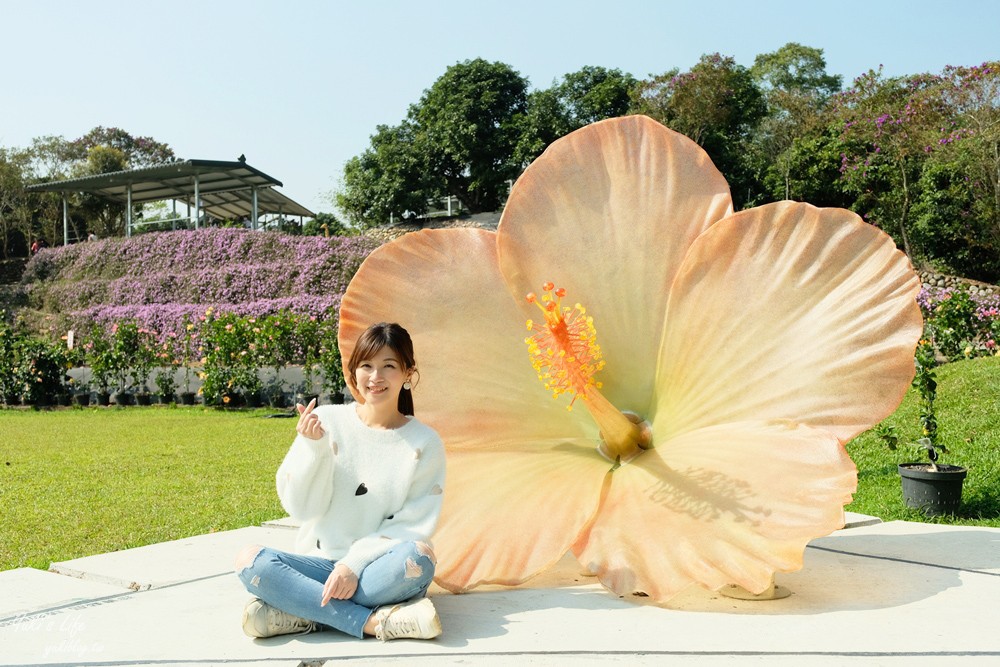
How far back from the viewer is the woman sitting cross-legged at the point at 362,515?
1.85 m

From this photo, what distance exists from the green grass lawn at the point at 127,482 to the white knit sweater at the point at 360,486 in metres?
1.67

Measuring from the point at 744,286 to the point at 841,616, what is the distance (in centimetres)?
76

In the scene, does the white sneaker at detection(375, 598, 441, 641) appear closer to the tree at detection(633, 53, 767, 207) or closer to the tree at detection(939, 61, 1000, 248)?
the tree at detection(939, 61, 1000, 248)

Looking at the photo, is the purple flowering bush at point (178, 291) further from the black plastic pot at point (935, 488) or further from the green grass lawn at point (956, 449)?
the black plastic pot at point (935, 488)

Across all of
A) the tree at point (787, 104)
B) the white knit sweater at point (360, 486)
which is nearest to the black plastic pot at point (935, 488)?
the white knit sweater at point (360, 486)

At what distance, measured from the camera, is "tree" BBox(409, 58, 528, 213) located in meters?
28.8

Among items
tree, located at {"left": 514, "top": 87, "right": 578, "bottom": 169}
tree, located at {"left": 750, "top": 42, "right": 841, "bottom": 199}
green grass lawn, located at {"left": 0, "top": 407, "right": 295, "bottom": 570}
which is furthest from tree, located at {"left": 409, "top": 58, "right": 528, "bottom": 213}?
green grass lawn, located at {"left": 0, "top": 407, "right": 295, "bottom": 570}

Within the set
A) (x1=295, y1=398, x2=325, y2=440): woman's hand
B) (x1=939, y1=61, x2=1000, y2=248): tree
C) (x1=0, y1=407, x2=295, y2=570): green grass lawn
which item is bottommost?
(x1=0, y1=407, x2=295, y2=570): green grass lawn

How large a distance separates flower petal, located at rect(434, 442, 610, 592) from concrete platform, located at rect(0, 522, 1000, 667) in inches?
3.8

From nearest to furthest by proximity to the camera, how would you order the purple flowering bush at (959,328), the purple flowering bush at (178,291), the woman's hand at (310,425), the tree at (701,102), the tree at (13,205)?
the woman's hand at (310,425), the purple flowering bush at (959,328), the purple flowering bush at (178,291), the tree at (701,102), the tree at (13,205)

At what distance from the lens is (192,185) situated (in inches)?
974

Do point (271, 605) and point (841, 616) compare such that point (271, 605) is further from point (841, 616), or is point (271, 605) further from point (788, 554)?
point (841, 616)

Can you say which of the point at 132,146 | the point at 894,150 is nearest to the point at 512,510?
the point at 894,150

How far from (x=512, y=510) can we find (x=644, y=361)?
494 millimetres
